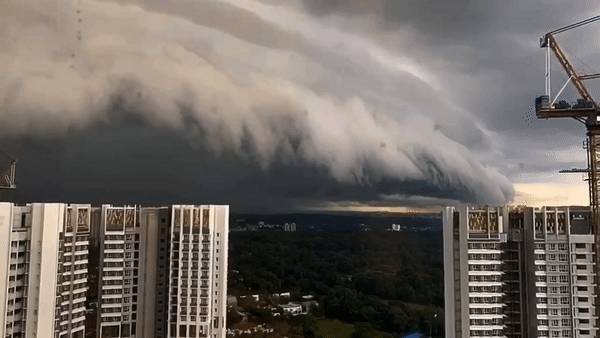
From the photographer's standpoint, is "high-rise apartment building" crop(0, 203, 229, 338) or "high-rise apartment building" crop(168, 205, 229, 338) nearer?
"high-rise apartment building" crop(0, 203, 229, 338)

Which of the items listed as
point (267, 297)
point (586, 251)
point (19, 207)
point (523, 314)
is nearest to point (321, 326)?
point (267, 297)

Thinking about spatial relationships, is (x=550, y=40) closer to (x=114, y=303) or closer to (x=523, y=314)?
(x=523, y=314)

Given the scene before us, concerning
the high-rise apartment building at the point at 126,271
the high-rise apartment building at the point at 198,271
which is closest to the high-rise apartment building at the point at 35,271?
the high-rise apartment building at the point at 126,271

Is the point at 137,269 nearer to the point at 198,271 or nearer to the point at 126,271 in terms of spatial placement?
the point at 126,271

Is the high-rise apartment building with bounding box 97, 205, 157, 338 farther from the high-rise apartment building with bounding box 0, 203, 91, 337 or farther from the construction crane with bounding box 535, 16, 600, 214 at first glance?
the construction crane with bounding box 535, 16, 600, 214

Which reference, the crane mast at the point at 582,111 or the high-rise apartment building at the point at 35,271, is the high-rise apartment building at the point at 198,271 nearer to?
the high-rise apartment building at the point at 35,271

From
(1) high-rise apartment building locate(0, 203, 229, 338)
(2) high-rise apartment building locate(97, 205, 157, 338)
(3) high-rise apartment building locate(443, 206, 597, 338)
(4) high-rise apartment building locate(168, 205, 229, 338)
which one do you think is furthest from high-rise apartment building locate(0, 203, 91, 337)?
(3) high-rise apartment building locate(443, 206, 597, 338)
